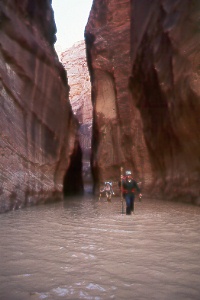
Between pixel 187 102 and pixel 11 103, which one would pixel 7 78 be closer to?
pixel 11 103

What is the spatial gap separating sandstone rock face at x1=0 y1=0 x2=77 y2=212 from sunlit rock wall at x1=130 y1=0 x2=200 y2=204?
4.77m

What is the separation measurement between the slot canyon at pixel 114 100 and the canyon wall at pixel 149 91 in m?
0.05

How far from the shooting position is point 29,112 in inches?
539

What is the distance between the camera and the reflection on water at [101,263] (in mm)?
2971

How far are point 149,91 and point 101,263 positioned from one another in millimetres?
12717

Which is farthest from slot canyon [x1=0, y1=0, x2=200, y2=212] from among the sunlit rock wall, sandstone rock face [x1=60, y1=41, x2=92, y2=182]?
sandstone rock face [x1=60, y1=41, x2=92, y2=182]

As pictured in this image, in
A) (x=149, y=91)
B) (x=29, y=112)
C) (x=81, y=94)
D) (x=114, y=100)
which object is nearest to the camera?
(x=29, y=112)

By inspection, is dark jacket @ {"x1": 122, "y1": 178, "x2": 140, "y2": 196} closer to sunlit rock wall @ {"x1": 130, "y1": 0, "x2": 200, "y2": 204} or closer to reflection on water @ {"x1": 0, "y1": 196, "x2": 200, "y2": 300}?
reflection on water @ {"x1": 0, "y1": 196, "x2": 200, "y2": 300}

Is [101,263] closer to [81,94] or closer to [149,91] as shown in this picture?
[149,91]

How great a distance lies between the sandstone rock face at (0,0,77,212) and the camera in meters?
11.5

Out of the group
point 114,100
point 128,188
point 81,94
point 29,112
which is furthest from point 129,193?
point 81,94

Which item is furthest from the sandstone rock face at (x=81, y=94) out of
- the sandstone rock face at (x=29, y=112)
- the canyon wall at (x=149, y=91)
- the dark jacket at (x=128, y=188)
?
the dark jacket at (x=128, y=188)

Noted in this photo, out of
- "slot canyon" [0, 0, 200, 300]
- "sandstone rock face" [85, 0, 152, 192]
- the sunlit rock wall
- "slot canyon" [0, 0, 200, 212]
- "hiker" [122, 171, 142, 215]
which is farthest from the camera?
"sandstone rock face" [85, 0, 152, 192]

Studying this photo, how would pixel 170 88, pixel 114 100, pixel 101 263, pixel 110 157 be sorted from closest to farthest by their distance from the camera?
pixel 101 263 < pixel 170 88 < pixel 110 157 < pixel 114 100
